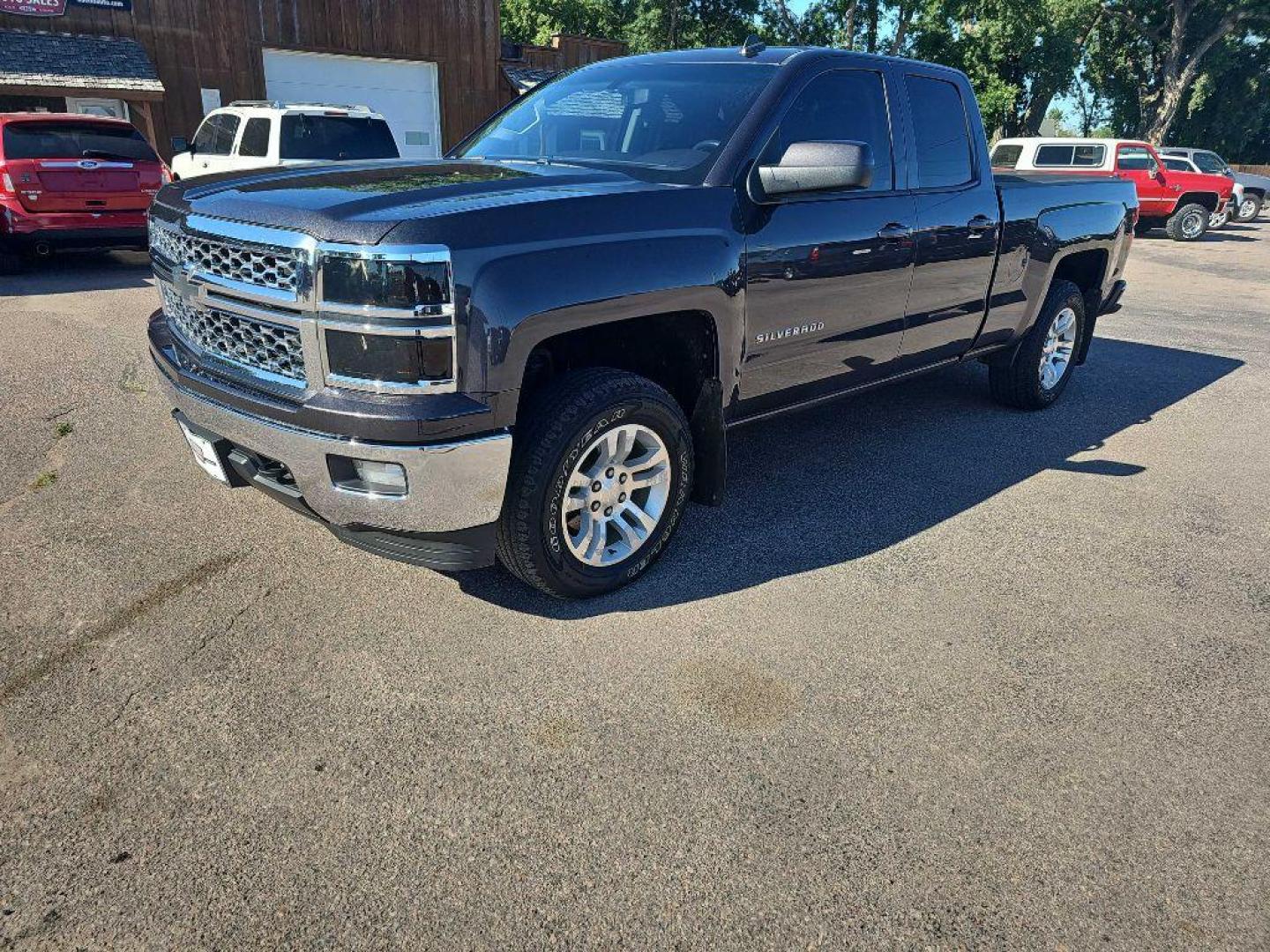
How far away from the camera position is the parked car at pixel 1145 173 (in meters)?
17.1

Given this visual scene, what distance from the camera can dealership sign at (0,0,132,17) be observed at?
1580 cm

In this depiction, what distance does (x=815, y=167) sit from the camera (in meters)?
3.26

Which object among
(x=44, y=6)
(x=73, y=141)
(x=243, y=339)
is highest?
(x=44, y=6)

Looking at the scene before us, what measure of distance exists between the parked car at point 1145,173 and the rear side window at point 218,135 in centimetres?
1325

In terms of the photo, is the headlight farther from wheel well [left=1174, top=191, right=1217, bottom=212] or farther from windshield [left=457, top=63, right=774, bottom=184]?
wheel well [left=1174, top=191, right=1217, bottom=212]

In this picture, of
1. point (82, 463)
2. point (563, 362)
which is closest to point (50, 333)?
point (82, 463)

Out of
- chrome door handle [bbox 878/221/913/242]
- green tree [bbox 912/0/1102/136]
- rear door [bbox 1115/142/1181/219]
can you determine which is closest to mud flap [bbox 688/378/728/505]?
chrome door handle [bbox 878/221/913/242]

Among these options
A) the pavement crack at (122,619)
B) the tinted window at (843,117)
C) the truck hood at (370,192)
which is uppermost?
the tinted window at (843,117)

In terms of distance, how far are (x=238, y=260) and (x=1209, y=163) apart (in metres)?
22.9

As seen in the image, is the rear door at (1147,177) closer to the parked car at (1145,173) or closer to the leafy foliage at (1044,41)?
the parked car at (1145,173)

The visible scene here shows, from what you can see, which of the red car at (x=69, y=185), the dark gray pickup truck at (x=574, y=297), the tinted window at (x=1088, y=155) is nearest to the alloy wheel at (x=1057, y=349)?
the dark gray pickup truck at (x=574, y=297)

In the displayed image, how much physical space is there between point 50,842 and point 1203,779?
3086 mm

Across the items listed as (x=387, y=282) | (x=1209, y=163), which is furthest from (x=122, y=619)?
(x=1209, y=163)

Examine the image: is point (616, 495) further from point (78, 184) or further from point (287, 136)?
point (287, 136)
